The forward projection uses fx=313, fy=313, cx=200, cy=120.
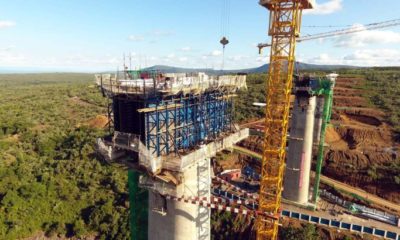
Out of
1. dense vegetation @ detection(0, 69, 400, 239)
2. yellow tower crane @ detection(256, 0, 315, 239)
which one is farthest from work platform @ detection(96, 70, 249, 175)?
dense vegetation @ detection(0, 69, 400, 239)

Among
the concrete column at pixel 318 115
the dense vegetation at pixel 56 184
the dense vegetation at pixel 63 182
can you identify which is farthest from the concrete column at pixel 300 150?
the dense vegetation at pixel 56 184

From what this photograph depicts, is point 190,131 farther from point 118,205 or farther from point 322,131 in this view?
point 118,205

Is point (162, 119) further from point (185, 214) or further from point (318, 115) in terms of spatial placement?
point (318, 115)

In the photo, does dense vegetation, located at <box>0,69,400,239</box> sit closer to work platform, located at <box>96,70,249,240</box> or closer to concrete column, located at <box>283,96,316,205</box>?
concrete column, located at <box>283,96,316,205</box>

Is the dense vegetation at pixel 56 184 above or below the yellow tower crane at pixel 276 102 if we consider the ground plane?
below

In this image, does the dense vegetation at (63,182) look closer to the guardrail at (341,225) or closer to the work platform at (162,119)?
the guardrail at (341,225)

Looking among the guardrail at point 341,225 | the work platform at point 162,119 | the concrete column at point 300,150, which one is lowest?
the guardrail at point 341,225
